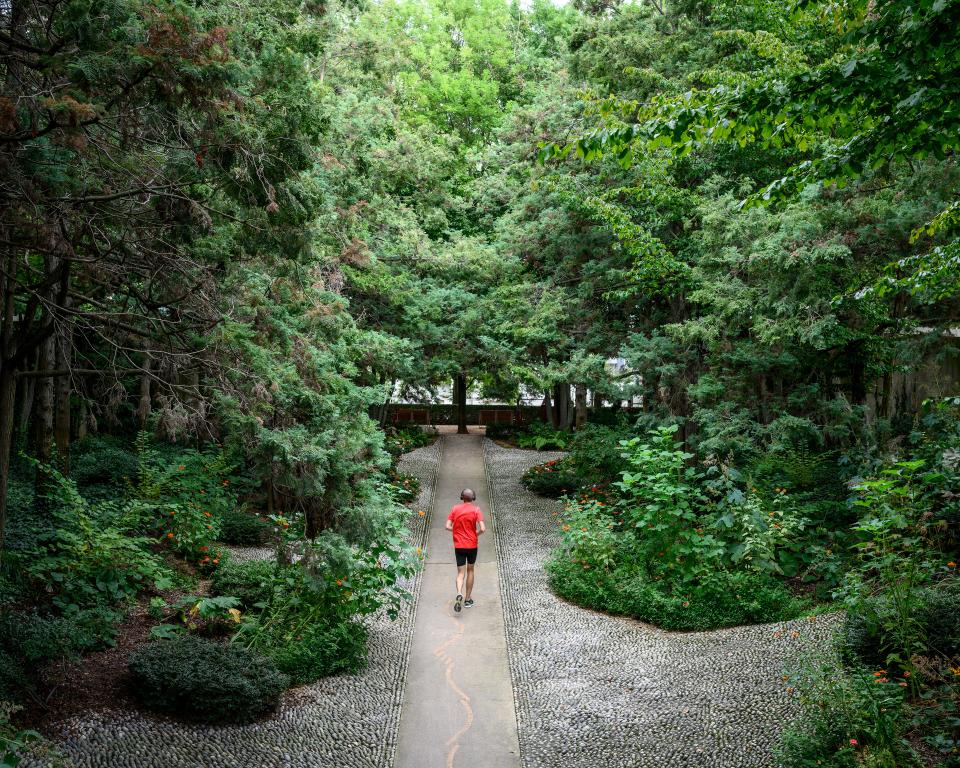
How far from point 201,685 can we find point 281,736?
80 cm

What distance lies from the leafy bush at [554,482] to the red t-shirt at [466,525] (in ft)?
21.8

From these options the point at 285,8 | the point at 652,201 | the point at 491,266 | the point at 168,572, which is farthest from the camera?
the point at 491,266

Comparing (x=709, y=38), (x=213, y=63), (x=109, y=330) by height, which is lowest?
(x=109, y=330)

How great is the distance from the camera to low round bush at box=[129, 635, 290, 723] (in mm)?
6398

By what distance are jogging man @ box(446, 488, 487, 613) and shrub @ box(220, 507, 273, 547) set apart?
341 cm

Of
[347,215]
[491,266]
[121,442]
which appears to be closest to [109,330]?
[347,215]

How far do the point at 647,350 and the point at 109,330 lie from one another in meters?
9.37

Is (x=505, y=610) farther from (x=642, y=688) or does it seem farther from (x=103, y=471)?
(x=103, y=471)

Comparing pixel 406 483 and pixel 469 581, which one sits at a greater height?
pixel 406 483

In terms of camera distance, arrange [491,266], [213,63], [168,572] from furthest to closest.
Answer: [491,266]
[168,572]
[213,63]

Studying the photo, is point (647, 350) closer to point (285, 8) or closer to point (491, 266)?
point (491, 266)

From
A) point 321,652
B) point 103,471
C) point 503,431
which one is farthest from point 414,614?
point 503,431

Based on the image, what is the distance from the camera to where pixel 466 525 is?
33.4 ft

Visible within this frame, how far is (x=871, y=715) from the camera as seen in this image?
529cm
